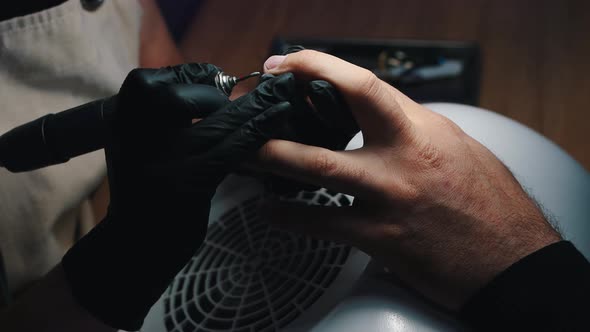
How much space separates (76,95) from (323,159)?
1.43 ft

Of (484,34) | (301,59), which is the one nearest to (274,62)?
(301,59)

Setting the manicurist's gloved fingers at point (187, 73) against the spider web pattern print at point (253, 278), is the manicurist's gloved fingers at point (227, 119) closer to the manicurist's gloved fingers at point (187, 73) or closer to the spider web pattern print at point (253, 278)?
the manicurist's gloved fingers at point (187, 73)

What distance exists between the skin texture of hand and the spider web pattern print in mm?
47

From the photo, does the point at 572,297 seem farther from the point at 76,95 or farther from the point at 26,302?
the point at 76,95

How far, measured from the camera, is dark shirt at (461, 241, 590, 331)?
0.41m

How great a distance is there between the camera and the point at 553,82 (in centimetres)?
92

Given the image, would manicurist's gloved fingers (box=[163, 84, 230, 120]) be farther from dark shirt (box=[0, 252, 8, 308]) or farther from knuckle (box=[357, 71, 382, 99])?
dark shirt (box=[0, 252, 8, 308])

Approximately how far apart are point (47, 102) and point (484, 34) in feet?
2.84

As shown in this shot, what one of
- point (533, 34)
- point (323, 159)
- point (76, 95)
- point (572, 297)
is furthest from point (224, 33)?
point (572, 297)

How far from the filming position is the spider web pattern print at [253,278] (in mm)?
465

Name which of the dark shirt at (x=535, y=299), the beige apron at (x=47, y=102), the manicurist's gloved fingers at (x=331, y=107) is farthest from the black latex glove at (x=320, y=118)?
the beige apron at (x=47, y=102)

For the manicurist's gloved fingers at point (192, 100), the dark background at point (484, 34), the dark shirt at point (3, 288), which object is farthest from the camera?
the dark background at point (484, 34)

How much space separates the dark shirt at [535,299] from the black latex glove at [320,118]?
0.65 feet

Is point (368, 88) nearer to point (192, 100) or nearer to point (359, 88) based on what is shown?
point (359, 88)
